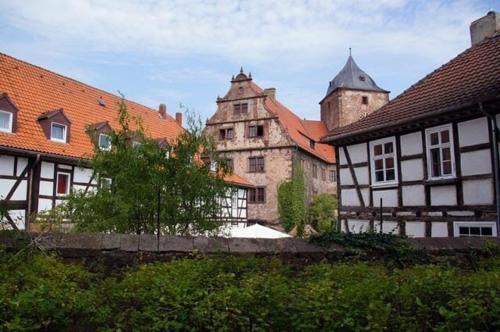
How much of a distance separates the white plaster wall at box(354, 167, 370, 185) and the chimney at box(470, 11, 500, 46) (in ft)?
20.8

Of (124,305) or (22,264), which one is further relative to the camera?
(22,264)

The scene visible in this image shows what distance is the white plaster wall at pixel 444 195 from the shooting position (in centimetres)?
1153

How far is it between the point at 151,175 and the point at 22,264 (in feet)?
12.4

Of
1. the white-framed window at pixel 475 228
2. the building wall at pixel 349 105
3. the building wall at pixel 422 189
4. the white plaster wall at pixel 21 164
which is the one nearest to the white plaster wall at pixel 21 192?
the white plaster wall at pixel 21 164

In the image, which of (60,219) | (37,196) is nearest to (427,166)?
(60,219)

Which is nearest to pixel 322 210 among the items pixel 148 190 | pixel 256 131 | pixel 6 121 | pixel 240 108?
pixel 256 131

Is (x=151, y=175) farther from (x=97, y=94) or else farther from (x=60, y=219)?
(x=97, y=94)

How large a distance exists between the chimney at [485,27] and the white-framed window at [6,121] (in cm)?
1728

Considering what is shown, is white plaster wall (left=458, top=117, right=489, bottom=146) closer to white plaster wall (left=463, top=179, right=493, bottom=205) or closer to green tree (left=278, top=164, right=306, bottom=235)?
white plaster wall (left=463, top=179, right=493, bottom=205)

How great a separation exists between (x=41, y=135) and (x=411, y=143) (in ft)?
44.7

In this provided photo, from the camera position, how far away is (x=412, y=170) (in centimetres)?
1267

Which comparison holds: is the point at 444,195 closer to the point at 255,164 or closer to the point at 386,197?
the point at 386,197

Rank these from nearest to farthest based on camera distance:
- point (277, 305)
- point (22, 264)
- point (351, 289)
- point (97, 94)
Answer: point (277, 305) < point (351, 289) < point (22, 264) < point (97, 94)

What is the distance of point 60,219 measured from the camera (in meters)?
8.50
